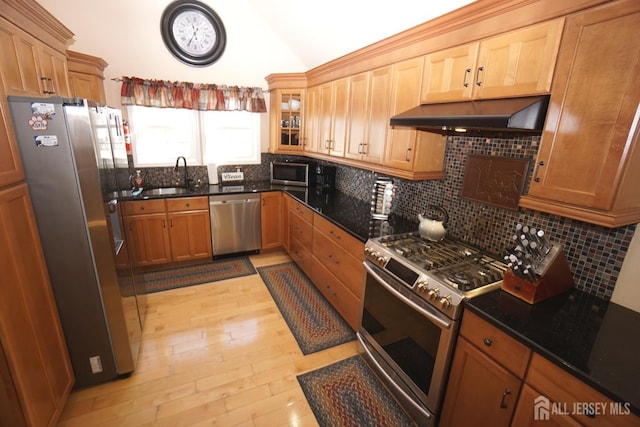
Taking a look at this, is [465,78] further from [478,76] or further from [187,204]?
[187,204]

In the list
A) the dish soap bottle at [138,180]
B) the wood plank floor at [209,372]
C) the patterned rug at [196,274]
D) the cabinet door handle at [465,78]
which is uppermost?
the cabinet door handle at [465,78]

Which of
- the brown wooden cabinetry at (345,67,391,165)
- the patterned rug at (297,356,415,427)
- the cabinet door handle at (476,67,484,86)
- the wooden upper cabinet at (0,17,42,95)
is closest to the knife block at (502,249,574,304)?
the cabinet door handle at (476,67,484,86)

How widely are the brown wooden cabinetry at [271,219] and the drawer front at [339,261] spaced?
1069 mm

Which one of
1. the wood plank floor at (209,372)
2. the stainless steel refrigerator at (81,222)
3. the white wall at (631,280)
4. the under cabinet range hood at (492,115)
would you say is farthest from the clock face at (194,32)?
the white wall at (631,280)

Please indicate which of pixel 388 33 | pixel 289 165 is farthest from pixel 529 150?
pixel 289 165

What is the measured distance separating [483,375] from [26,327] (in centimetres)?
231

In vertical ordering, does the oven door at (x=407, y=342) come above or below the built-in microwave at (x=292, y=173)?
below

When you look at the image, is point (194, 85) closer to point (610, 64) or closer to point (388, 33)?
point (388, 33)

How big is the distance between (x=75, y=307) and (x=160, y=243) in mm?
1694

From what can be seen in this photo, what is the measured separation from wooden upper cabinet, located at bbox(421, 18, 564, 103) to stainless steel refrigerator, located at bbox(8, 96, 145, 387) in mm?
2111

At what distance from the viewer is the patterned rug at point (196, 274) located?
3309mm

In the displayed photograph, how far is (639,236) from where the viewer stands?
4.41ft

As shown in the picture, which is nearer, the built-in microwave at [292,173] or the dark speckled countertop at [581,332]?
the dark speckled countertop at [581,332]

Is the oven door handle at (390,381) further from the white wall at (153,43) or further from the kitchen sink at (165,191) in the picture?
the white wall at (153,43)
